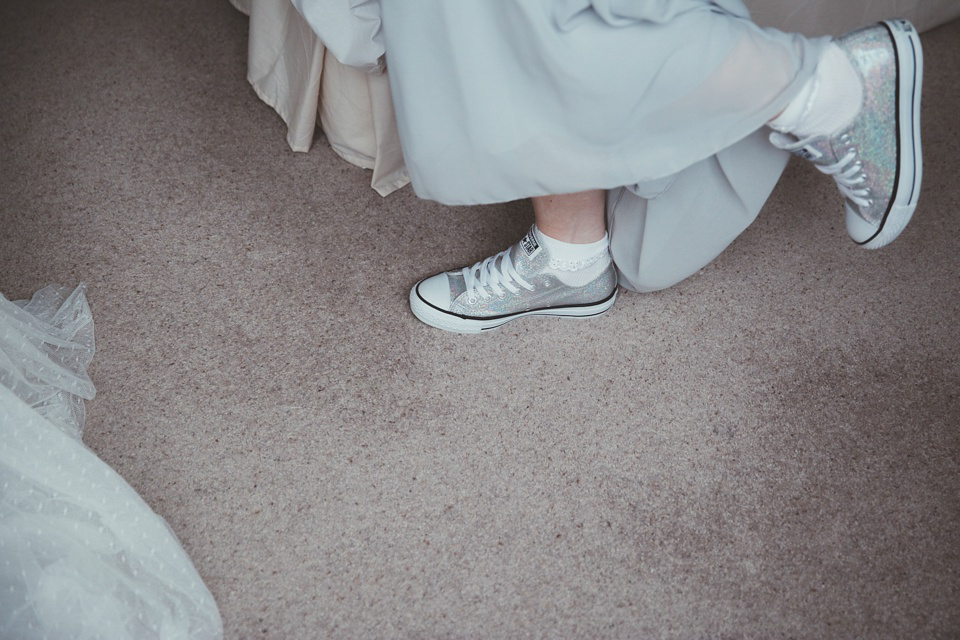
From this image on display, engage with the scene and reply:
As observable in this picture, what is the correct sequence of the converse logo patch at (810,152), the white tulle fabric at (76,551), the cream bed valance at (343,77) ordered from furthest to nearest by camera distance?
the cream bed valance at (343,77) < the converse logo patch at (810,152) < the white tulle fabric at (76,551)

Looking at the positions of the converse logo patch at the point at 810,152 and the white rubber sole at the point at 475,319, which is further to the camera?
the white rubber sole at the point at 475,319

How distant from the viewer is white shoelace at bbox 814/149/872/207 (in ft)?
2.61

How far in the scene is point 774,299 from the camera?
1041 millimetres

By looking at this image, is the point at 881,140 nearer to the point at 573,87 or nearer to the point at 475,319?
the point at 573,87

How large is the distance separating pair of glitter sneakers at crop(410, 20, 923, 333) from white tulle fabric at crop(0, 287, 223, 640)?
42cm

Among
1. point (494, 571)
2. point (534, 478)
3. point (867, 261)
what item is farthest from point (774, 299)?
point (494, 571)

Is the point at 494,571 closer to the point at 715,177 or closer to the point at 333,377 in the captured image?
the point at 333,377

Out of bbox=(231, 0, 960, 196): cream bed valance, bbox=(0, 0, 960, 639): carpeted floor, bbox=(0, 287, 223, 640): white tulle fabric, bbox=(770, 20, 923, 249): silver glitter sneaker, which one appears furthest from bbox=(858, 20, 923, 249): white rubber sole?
bbox=(0, 287, 223, 640): white tulle fabric

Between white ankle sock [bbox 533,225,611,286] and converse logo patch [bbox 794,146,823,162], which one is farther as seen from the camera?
white ankle sock [bbox 533,225,611,286]

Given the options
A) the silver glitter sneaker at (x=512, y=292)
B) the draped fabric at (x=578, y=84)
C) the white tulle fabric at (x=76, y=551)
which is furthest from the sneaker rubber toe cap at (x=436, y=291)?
the white tulle fabric at (x=76, y=551)

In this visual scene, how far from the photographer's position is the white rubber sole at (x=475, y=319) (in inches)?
38.9

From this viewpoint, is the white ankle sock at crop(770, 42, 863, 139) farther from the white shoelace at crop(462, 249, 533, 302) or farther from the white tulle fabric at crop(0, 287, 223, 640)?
the white tulle fabric at crop(0, 287, 223, 640)

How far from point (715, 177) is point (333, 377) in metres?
0.52

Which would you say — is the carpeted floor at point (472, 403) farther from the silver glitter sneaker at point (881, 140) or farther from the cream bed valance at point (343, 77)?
the silver glitter sneaker at point (881, 140)
